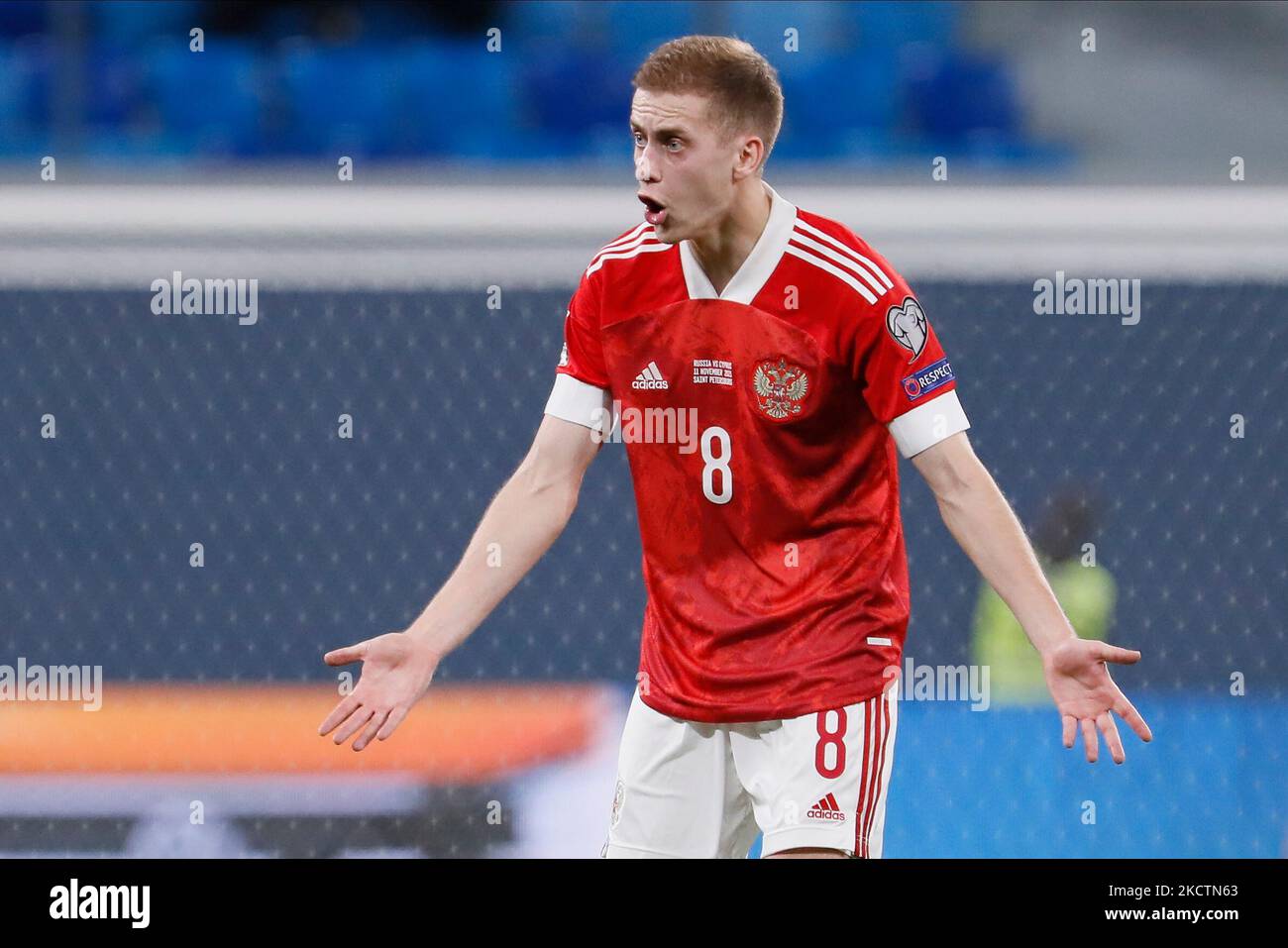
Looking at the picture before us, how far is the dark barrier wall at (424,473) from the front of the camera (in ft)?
14.8

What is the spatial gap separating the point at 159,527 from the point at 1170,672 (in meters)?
Result: 2.85

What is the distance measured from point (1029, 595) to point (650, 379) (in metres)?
0.74

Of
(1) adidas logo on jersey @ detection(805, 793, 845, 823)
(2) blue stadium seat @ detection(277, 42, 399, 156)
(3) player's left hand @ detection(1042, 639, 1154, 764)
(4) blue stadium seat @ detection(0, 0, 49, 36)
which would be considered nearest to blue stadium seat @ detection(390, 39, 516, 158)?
(2) blue stadium seat @ detection(277, 42, 399, 156)

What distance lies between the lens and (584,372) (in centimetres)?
295

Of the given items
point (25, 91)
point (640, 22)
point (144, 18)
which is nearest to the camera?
point (25, 91)

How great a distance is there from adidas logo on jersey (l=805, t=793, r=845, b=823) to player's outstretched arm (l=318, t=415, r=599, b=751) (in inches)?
25.7

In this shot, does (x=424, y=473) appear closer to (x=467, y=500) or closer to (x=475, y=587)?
(x=467, y=500)

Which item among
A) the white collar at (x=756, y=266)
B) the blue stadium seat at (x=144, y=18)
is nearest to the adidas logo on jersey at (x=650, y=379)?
the white collar at (x=756, y=266)

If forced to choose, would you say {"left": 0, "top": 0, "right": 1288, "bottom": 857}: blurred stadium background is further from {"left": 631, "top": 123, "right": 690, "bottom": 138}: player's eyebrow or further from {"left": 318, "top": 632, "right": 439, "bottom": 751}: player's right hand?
{"left": 631, "top": 123, "right": 690, "bottom": 138}: player's eyebrow

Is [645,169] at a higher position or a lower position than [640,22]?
lower

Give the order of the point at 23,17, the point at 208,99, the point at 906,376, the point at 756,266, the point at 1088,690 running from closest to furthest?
the point at 1088,690
the point at 906,376
the point at 756,266
the point at 208,99
the point at 23,17

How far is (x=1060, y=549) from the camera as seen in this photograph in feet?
16.3

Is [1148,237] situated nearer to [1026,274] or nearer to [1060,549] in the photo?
[1026,274]

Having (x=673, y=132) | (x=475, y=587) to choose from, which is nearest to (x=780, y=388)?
(x=673, y=132)
